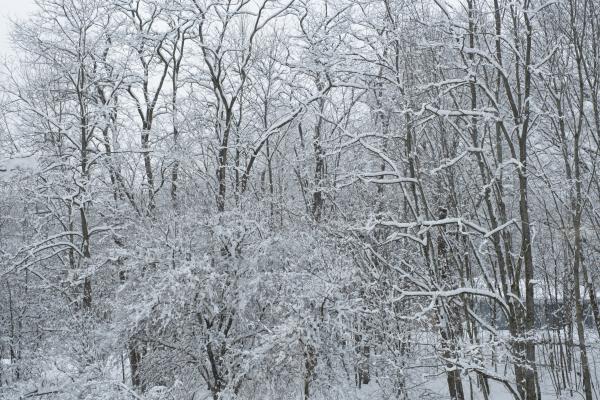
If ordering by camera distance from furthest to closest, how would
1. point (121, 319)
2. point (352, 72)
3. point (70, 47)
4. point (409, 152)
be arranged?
1. point (70, 47)
2. point (352, 72)
3. point (121, 319)
4. point (409, 152)

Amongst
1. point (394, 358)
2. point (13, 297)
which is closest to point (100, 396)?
point (394, 358)

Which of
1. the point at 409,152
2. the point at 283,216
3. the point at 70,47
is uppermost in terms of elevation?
the point at 70,47

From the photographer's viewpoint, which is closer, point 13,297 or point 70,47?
point 70,47

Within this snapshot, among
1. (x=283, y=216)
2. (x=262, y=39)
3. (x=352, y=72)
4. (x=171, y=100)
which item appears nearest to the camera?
(x=352, y=72)

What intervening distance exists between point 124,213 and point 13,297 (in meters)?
13.5

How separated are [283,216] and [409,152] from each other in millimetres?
4423

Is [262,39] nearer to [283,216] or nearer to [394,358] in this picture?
[283,216]

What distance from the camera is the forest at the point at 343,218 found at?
29.5 feet

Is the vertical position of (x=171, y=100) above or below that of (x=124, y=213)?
above

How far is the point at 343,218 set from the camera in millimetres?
12688

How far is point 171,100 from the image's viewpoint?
59.3 ft

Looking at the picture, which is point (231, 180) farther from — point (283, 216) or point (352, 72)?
point (352, 72)

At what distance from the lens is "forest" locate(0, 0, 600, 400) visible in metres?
8.98

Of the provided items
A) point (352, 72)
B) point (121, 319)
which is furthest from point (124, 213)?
point (352, 72)
